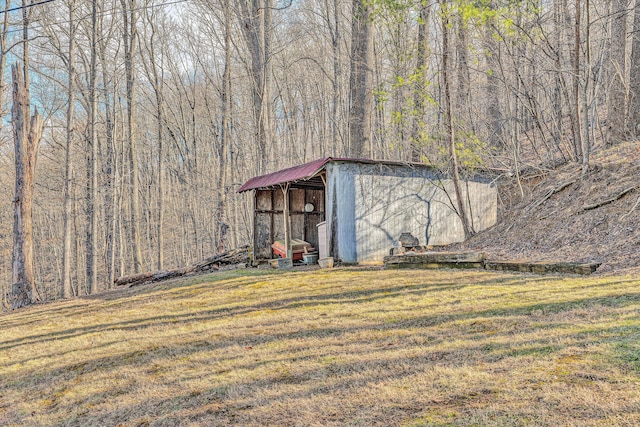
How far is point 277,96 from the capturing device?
24547mm

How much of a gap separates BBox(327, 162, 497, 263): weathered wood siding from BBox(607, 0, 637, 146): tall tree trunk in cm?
330

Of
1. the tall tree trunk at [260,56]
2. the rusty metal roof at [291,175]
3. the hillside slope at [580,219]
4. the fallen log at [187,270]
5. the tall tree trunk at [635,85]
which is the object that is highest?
the tall tree trunk at [260,56]

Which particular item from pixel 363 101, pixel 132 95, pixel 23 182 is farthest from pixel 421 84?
pixel 132 95

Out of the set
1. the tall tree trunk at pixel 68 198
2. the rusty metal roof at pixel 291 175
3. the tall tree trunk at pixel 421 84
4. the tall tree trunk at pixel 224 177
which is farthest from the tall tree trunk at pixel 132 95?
the tall tree trunk at pixel 421 84

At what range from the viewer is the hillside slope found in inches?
267

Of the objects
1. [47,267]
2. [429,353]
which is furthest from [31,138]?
[47,267]

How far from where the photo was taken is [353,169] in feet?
35.4

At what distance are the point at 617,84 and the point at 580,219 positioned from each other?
4391mm

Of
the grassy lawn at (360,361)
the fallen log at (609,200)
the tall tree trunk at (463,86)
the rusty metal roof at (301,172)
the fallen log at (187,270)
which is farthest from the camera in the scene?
the fallen log at (187,270)

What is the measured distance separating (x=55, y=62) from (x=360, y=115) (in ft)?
48.1

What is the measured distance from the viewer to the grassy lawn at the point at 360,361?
2570 mm

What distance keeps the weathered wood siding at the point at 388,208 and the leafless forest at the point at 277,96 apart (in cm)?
93

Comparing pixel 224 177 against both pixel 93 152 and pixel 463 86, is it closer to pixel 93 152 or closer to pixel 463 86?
pixel 93 152

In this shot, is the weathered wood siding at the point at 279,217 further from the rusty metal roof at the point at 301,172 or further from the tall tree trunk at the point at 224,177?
the tall tree trunk at the point at 224,177
